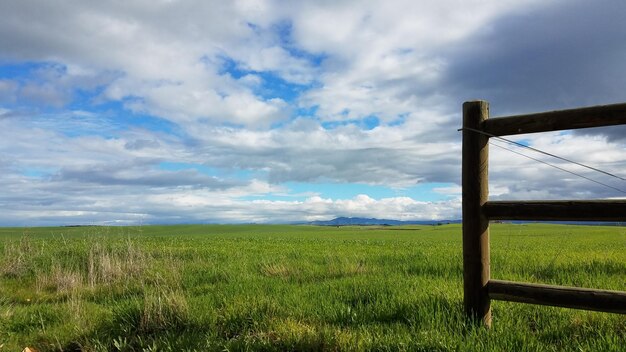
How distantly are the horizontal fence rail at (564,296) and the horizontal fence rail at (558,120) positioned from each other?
1.63 meters

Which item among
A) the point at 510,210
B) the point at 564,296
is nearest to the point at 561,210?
the point at 510,210

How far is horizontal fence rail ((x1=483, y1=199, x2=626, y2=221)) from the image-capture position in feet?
14.5

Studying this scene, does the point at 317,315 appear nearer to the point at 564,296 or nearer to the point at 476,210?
the point at 476,210

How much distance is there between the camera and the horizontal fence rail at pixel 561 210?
14.5ft

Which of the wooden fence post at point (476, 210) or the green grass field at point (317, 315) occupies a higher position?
the wooden fence post at point (476, 210)

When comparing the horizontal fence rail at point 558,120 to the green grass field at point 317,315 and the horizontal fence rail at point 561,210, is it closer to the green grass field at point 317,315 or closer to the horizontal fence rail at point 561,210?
the horizontal fence rail at point 561,210

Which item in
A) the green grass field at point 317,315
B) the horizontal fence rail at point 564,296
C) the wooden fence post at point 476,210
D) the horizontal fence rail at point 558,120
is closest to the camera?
the horizontal fence rail at point 564,296

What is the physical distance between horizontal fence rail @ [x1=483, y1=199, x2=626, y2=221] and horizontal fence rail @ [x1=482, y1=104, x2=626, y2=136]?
2.52 ft

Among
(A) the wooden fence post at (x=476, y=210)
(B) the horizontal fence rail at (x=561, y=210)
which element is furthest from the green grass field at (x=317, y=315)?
(B) the horizontal fence rail at (x=561, y=210)

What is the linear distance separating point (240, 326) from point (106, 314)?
Answer: 2.79 metres

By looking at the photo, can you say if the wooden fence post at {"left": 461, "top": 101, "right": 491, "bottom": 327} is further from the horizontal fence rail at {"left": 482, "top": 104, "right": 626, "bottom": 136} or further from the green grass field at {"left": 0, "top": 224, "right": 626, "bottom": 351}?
the green grass field at {"left": 0, "top": 224, "right": 626, "bottom": 351}

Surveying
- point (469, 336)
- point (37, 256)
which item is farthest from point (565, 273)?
point (37, 256)

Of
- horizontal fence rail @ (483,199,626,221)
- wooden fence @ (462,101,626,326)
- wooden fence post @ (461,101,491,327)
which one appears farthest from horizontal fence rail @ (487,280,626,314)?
horizontal fence rail @ (483,199,626,221)

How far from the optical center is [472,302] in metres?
5.42
